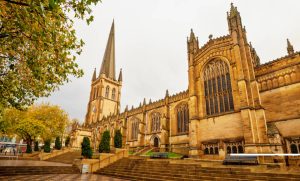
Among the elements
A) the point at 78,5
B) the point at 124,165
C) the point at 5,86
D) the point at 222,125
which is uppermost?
the point at 78,5

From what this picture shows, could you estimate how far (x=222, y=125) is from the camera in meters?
22.3

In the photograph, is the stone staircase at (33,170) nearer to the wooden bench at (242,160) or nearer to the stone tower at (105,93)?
the wooden bench at (242,160)

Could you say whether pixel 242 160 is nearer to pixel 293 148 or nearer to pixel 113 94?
pixel 293 148

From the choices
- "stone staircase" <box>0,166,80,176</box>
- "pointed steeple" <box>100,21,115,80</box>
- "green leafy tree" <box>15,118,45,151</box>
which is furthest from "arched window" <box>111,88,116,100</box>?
"stone staircase" <box>0,166,80,176</box>

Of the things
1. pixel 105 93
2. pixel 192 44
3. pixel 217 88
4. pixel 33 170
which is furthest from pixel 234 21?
pixel 105 93

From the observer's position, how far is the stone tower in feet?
201

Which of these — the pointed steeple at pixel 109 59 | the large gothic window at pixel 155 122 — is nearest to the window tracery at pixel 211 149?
the large gothic window at pixel 155 122

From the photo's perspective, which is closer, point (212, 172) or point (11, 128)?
point (212, 172)

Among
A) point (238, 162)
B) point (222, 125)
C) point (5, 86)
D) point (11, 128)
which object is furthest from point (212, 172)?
point (11, 128)

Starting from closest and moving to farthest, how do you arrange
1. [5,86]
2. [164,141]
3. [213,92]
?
[5,86]
[213,92]
[164,141]

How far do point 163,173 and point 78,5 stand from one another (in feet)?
42.2

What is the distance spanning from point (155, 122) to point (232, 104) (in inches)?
681

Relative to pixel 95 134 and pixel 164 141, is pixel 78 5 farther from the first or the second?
pixel 95 134

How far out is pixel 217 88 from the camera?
82.4 ft
